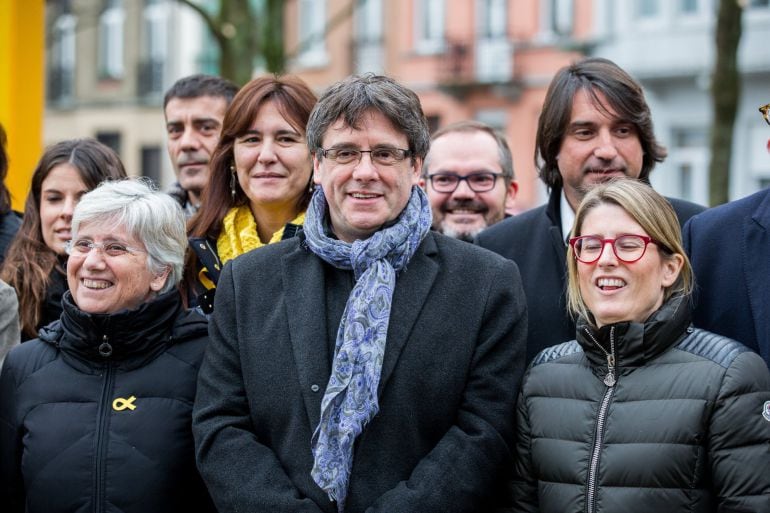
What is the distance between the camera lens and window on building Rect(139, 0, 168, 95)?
33062 millimetres

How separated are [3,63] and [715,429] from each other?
543cm

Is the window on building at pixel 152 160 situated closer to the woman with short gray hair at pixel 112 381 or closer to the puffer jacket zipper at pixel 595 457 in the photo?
the woman with short gray hair at pixel 112 381

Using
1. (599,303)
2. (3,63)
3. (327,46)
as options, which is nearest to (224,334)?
(599,303)

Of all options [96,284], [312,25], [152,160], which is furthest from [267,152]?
[152,160]

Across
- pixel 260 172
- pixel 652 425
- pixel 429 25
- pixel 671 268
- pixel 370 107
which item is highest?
pixel 429 25

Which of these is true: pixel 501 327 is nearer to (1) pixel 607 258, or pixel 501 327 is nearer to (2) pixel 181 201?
(1) pixel 607 258

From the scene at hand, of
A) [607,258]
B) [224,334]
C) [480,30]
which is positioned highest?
[480,30]

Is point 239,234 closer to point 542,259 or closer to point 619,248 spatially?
point 542,259

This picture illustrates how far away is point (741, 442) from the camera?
3.52 metres

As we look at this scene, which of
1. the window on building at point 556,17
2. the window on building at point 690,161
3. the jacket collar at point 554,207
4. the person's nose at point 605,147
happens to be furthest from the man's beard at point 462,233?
the window on building at point 556,17

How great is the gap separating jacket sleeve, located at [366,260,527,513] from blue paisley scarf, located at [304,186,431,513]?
0.21m

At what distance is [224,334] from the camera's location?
13.1ft

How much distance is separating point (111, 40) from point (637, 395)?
3295 cm

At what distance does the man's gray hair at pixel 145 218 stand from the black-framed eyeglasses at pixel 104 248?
0.13 feet
